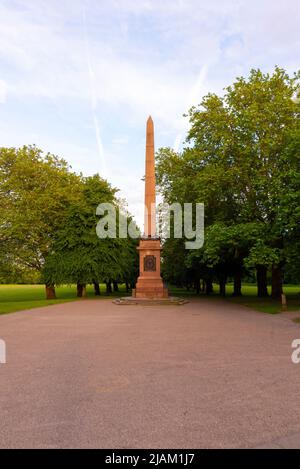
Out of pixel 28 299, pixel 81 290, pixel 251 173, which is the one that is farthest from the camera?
pixel 28 299

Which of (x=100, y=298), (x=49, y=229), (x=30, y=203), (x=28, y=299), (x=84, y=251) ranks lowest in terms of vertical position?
(x=28, y=299)

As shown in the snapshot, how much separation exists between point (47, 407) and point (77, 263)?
94.7 feet

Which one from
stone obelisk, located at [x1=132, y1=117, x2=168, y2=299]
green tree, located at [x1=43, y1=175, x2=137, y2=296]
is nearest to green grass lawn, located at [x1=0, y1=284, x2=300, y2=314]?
green tree, located at [x1=43, y1=175, x2=137, y2=296]

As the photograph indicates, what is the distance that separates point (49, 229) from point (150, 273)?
1181 centimetres

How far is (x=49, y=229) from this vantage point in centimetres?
3541

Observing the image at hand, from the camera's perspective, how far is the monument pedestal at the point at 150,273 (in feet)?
93.4

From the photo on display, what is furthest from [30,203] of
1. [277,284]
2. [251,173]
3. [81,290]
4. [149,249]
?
[277,284]

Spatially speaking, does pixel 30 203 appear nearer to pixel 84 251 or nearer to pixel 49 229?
pixel 49 229

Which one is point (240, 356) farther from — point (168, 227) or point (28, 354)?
point (168, 227)

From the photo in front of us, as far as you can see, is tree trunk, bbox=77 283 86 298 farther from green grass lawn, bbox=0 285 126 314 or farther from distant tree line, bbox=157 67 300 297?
distant tree line, bbox=157 67 300 297

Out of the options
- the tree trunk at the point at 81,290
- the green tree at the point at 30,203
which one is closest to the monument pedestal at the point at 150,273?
the tree trunk at the point at 81,290

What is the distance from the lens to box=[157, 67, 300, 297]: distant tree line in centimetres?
2297

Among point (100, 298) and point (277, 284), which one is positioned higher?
point (277, 284)

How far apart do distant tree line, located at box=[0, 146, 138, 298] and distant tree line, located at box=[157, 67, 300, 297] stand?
913 cm
